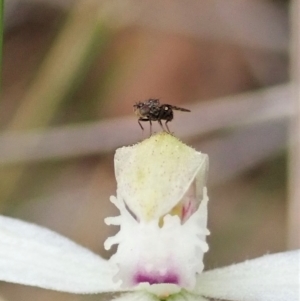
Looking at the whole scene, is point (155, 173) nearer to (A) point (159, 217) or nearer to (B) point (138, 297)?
(A) point (159, 217)

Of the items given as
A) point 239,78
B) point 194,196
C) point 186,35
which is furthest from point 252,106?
point 194,196

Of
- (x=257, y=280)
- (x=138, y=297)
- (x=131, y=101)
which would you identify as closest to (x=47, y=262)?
(x=138, y=297)

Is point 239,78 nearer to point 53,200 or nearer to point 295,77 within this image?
point 295,77

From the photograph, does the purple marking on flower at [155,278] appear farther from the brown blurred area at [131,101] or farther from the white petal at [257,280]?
the brown blurred area at [131,101]

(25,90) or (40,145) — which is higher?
(25,90)

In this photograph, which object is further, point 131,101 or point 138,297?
point 131,101

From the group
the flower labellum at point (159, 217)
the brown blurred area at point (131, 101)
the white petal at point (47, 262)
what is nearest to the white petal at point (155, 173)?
the flower labellum at point (159, 217)
